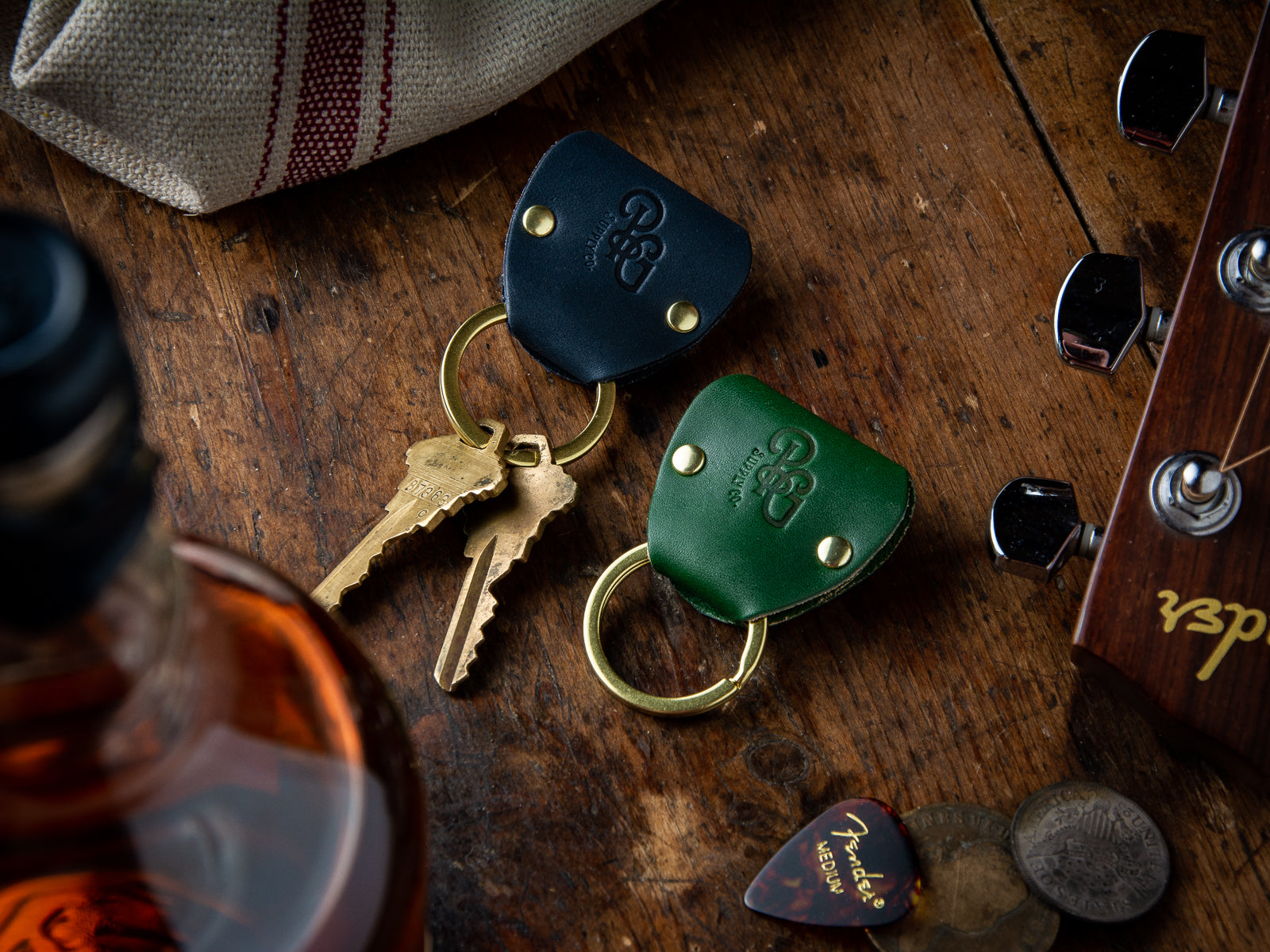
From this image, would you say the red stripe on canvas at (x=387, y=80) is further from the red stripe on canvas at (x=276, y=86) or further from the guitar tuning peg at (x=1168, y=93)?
the guitar tuning peg at (x=1168, y=93)

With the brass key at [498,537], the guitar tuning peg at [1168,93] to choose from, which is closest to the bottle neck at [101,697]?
the brass key at [498,537]

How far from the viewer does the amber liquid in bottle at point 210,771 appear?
1.47 feet

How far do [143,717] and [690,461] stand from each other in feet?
1.95

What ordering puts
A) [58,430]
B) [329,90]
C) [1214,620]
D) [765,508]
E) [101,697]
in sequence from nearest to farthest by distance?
[58,430] < [101,697] < [1214,620] < [765,508] < [329,90]

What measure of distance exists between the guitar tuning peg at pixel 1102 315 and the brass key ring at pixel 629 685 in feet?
1.23

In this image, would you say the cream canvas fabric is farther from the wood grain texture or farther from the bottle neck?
the bottle neck

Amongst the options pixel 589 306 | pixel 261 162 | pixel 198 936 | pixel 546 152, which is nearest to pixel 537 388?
pixel 589 306

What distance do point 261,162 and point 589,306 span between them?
369 mm

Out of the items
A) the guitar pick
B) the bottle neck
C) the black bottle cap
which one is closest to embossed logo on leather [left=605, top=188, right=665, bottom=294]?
the guitar pick

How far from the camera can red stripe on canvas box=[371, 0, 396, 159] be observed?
1.08 metres

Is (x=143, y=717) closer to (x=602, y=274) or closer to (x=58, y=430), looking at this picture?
(x=58, y=430)

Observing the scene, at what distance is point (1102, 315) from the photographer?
952 millimetres

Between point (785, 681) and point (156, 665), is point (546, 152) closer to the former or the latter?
point (785, 681)

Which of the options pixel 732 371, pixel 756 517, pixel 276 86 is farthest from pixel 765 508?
pixel 276 86
